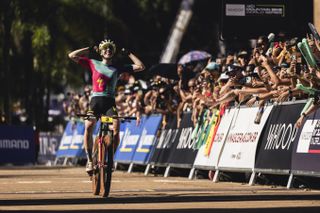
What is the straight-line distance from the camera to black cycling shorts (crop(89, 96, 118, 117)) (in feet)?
55.8

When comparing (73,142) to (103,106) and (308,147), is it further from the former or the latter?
(103,106)

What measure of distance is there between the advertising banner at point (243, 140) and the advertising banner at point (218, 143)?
0.72 feet

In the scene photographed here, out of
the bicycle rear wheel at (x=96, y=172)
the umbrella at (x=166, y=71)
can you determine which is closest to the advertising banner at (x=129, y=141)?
the umbrella at (x=166, y=71)

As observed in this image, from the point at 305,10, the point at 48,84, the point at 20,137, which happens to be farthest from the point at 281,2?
the point at 48,84

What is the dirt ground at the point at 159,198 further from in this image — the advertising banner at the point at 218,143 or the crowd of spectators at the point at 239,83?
the crowd of spectators at the point at 239,83

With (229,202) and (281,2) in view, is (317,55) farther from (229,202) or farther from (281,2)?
(281,2)

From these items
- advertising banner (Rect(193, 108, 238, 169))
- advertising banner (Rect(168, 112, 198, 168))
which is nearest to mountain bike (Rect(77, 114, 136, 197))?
advertising banner (Rect(193, 108, 238, 169))

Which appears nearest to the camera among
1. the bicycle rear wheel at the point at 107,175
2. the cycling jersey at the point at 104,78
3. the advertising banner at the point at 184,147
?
the bicycle rear wheel at the point at 107,175

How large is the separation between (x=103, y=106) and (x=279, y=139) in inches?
156

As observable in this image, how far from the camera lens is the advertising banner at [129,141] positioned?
29875 millimetres

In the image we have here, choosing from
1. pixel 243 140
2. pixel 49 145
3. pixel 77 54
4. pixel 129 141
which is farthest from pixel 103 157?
pixel 49 145

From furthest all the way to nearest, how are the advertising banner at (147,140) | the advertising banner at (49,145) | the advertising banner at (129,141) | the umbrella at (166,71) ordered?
the advertising banner at (49,145)
the advertising banner at (129,141)
the umbrella at (166,71)
the advertising banner at (147,140)

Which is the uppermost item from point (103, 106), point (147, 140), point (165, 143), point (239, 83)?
point (103, 106)

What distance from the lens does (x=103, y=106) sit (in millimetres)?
17031
